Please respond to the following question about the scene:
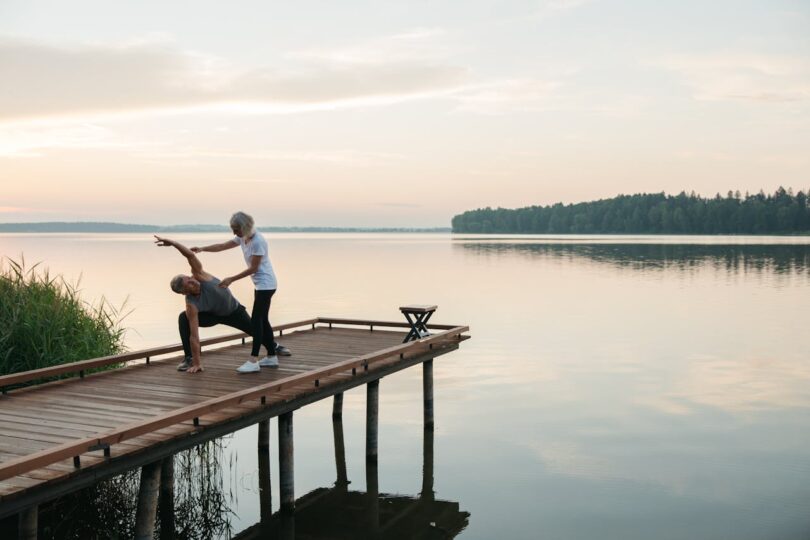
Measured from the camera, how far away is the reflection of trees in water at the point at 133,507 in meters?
9.99

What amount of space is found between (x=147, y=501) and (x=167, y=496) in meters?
3.00

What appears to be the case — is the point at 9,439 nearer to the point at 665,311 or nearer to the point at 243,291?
the point at 665,311

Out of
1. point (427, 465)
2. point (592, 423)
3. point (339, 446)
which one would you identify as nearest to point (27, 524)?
point (427, 465)

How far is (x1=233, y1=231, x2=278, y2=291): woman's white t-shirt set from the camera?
1062 centimetres

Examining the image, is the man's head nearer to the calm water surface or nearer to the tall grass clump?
the calm water surface

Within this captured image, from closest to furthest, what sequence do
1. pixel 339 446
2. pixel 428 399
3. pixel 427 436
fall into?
1. pixel 339 446
2. pixel 427 436
3. pixel 428 399

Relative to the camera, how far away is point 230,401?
28.5 feet

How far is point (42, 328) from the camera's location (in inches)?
525

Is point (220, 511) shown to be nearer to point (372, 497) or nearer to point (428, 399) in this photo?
point (372, 497)

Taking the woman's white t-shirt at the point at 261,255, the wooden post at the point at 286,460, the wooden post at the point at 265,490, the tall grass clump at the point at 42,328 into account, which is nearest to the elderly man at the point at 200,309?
the woman's white t-shirt at the point at 261,255

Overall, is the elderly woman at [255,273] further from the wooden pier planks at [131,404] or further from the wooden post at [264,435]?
the wooden post at [264,435]

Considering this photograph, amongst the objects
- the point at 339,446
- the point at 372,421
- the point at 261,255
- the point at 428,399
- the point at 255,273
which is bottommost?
the point at 339,446

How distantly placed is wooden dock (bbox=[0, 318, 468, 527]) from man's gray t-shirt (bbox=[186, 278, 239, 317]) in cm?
96

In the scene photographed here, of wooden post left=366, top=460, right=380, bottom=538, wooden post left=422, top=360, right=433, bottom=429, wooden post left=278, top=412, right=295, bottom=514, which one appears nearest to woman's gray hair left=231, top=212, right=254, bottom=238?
wooden post left=278, top=412, right=295, bottom=514
